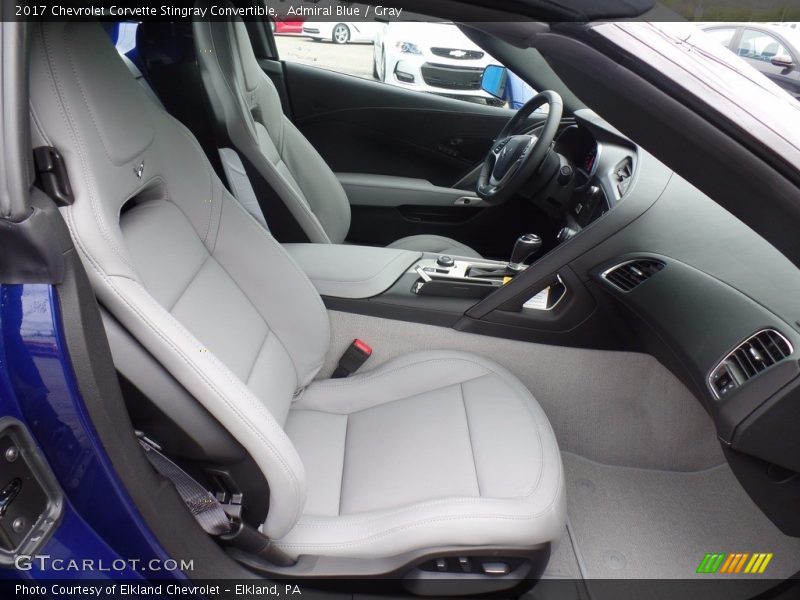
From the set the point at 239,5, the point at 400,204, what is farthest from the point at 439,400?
the point at 239,5

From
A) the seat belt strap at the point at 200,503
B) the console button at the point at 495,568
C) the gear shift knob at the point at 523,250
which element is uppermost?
the gear shift knob at the point at 523,250

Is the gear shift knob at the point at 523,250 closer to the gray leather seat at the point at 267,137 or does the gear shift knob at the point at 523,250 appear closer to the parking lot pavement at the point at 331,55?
the gray leather seat at the point at 267,137

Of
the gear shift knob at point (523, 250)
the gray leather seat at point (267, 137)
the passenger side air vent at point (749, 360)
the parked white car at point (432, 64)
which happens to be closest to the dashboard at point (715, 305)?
the passenger side air vent at point (749, 360)

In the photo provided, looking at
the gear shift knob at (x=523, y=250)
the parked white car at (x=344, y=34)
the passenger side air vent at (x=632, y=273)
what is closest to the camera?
the passenger side air vent at (x=632, y=273)

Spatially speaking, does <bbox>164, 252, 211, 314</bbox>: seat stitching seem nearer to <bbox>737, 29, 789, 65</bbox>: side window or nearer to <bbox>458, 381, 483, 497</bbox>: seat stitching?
<bbox>458, 381, 483, 497</bbox>: seat stitching

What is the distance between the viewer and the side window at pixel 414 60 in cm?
250

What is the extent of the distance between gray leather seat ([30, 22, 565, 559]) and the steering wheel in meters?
0.70

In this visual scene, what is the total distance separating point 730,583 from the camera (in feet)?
4.20

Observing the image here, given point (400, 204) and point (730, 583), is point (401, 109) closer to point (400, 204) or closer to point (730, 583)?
point (400, 204)

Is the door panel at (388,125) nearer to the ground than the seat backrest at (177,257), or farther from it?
nearer to the ground

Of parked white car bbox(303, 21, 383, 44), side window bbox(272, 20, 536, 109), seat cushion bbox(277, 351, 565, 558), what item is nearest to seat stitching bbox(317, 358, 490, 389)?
seat cushion bbox(277, 351, 565, 558)

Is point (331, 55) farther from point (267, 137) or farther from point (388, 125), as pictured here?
point (267, 137)

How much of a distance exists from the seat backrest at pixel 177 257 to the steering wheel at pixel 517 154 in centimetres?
84
